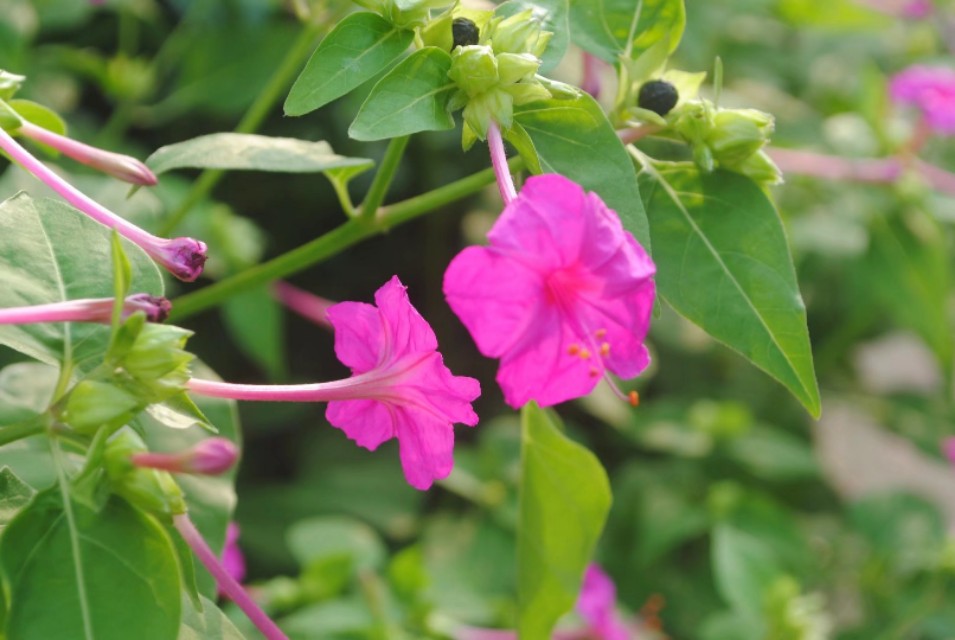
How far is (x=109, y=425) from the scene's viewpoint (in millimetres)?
643

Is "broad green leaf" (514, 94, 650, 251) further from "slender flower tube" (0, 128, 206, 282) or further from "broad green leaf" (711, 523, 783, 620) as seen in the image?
"broad green leaf" (711, 523, 783, 620)

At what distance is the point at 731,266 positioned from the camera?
2.64 feet

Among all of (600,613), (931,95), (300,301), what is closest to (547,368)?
(600,613)

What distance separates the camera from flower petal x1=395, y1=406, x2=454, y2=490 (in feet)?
2.38

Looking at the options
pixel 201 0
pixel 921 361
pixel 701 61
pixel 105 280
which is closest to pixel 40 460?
pixel 105 280

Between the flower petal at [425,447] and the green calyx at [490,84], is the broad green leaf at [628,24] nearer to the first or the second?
the green calyx at [490,84]

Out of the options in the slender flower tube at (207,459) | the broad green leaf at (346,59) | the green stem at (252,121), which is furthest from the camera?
the green stem at (252,121)

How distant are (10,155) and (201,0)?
1.39 m

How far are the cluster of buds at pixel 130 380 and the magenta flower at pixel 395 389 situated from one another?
0.03 m

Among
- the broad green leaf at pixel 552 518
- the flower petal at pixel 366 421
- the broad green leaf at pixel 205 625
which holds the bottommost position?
the broad green leaf at pixel 552 518

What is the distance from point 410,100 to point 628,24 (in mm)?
256

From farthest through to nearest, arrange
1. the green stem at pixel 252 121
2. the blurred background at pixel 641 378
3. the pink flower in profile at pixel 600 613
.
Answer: the blurred background at pixel 641 378
the pink flower in profile at pixel 600 613
the green stem at pixel 252 121

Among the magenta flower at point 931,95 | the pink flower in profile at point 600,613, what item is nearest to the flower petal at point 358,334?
the pink flower in profile at point 600,613

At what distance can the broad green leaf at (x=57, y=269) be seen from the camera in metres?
0.71
